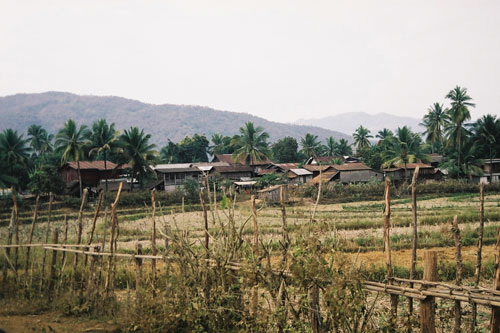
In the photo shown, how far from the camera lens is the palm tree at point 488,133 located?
4291cm

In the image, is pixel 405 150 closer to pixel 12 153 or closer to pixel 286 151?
pixel 286 151

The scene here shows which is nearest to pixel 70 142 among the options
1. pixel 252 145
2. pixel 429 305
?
pixel 252 145

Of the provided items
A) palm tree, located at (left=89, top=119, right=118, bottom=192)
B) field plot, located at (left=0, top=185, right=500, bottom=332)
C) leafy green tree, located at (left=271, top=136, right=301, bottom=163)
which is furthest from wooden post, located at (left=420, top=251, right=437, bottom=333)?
leafy green tree, located at (left=271, top=136, right=301, bottom=163)

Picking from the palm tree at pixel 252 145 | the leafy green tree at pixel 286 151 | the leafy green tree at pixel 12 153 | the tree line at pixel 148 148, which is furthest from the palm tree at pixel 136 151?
the leafy green tree at pixel 286 151

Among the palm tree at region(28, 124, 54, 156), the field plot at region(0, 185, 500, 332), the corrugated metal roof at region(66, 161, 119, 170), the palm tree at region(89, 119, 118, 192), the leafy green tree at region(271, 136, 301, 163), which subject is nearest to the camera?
the field plot at region(0, 185, 500, 332)

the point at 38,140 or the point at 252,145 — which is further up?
the point at 38,140

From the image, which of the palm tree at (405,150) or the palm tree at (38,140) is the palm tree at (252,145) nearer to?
the palm tree at (405,150)

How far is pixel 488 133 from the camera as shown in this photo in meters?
43.2

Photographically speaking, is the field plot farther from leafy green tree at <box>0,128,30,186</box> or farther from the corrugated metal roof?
the corrugated metal roof

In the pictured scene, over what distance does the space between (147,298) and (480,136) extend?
4606 cm

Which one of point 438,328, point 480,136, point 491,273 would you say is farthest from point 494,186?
point 438,328

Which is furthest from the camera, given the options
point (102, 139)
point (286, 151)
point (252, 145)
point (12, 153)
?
point (286, 151)

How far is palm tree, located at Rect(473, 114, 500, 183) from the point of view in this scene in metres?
42.9

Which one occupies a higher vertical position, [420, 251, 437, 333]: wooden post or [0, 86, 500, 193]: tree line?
[0, 86, 500, 193]: tree line
